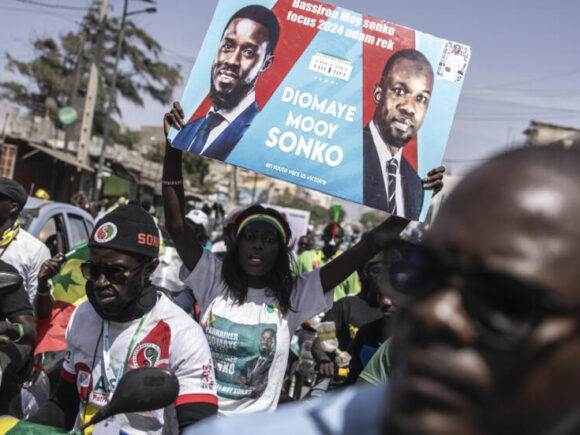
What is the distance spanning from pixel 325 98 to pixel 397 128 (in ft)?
1.37

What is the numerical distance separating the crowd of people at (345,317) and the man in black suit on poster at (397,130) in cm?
15

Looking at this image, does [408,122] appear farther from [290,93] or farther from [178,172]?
[178,172]

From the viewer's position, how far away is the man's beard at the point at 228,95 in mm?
3027

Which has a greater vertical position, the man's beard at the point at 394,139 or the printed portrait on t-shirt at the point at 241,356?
the man's beard at the point at 394,139

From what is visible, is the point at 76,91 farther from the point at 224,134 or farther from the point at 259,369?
the point at 259,369

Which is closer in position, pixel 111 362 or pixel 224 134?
pixel 111 362

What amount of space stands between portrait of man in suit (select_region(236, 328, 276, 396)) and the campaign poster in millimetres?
874

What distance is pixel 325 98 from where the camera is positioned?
3.05m

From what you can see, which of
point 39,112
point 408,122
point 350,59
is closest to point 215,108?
point 350,59

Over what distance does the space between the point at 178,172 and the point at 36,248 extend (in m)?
2.14

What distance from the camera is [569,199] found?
890 mm

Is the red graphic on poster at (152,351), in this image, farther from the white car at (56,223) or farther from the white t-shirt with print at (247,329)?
the white car at (56,223)

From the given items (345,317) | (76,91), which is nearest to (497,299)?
(345,317)

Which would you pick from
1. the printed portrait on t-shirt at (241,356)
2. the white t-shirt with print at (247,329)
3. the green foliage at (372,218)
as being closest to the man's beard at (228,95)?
the white t-shirt with print at (247,329)
